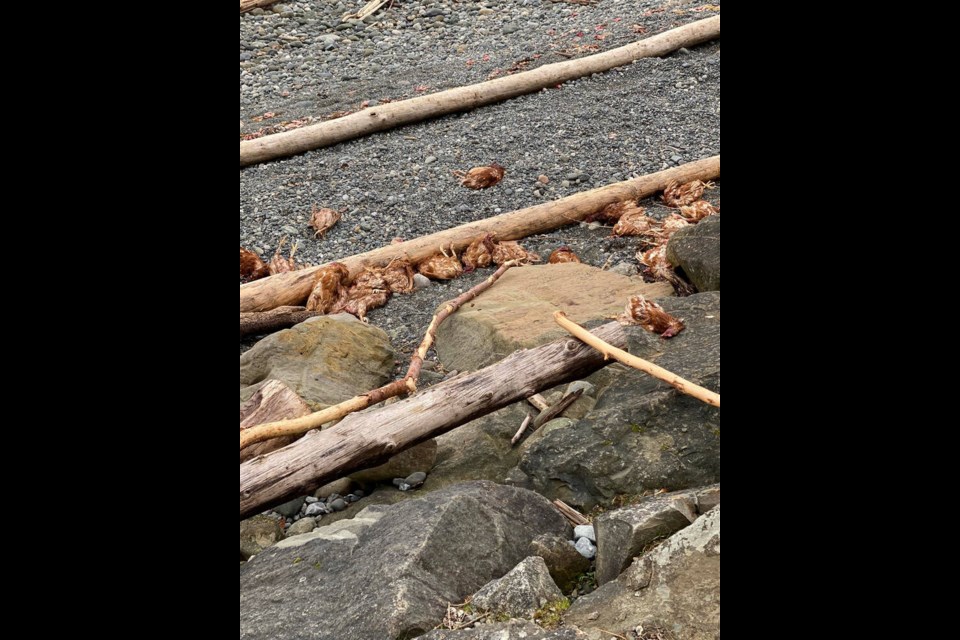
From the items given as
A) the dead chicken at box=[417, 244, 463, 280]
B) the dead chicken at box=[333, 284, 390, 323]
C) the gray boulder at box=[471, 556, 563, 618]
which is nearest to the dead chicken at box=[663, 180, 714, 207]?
the dead chicken at box=[417, 244, 463, 280]

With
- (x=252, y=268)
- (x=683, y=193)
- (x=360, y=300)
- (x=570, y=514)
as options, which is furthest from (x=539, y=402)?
(x=683, y=193)

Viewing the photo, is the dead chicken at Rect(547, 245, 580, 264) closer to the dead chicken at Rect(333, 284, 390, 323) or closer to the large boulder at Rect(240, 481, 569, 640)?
the dead chicken at Rect(333, 284, 390, 323)

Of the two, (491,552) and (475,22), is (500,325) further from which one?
(475,22)

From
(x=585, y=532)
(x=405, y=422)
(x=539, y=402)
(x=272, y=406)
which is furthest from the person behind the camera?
(x=272, y=406)

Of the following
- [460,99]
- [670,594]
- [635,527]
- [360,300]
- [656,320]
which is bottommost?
Answer: [360,300]

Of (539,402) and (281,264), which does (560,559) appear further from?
(281,264)
